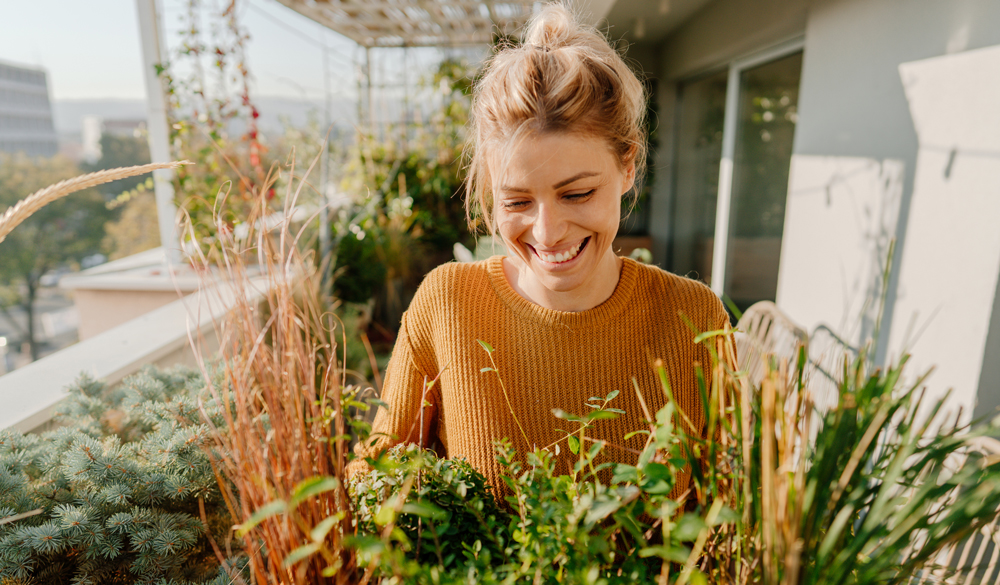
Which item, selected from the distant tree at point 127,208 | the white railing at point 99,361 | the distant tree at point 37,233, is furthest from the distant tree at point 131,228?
the white railing at point 99,361

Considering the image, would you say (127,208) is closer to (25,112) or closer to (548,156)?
(25,112)

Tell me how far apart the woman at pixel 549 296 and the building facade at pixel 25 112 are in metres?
4.09

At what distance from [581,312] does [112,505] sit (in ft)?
3.20

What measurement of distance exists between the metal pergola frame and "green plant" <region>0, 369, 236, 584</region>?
16.6 feet

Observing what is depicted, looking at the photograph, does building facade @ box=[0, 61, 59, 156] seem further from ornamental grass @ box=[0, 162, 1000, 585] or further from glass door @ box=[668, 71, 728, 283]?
glass door @ box=[668, 71, 728, 283]

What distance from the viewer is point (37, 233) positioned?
474cm

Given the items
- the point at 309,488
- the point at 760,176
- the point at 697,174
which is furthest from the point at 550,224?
the point at 697,174

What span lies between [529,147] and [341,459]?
685 mm

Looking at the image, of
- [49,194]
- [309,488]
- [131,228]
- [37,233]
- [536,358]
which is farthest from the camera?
[131,228]

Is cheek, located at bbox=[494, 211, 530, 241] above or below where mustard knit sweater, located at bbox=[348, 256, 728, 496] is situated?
above

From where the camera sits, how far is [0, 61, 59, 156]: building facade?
12.1 ft

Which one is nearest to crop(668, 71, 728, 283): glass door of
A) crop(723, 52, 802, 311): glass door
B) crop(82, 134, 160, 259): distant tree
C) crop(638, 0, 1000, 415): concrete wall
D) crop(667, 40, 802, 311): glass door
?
crop(667, 40, 802, 311): glass door

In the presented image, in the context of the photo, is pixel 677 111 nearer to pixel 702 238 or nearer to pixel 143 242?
pixel 702 238

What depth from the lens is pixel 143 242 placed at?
480 centimetres
